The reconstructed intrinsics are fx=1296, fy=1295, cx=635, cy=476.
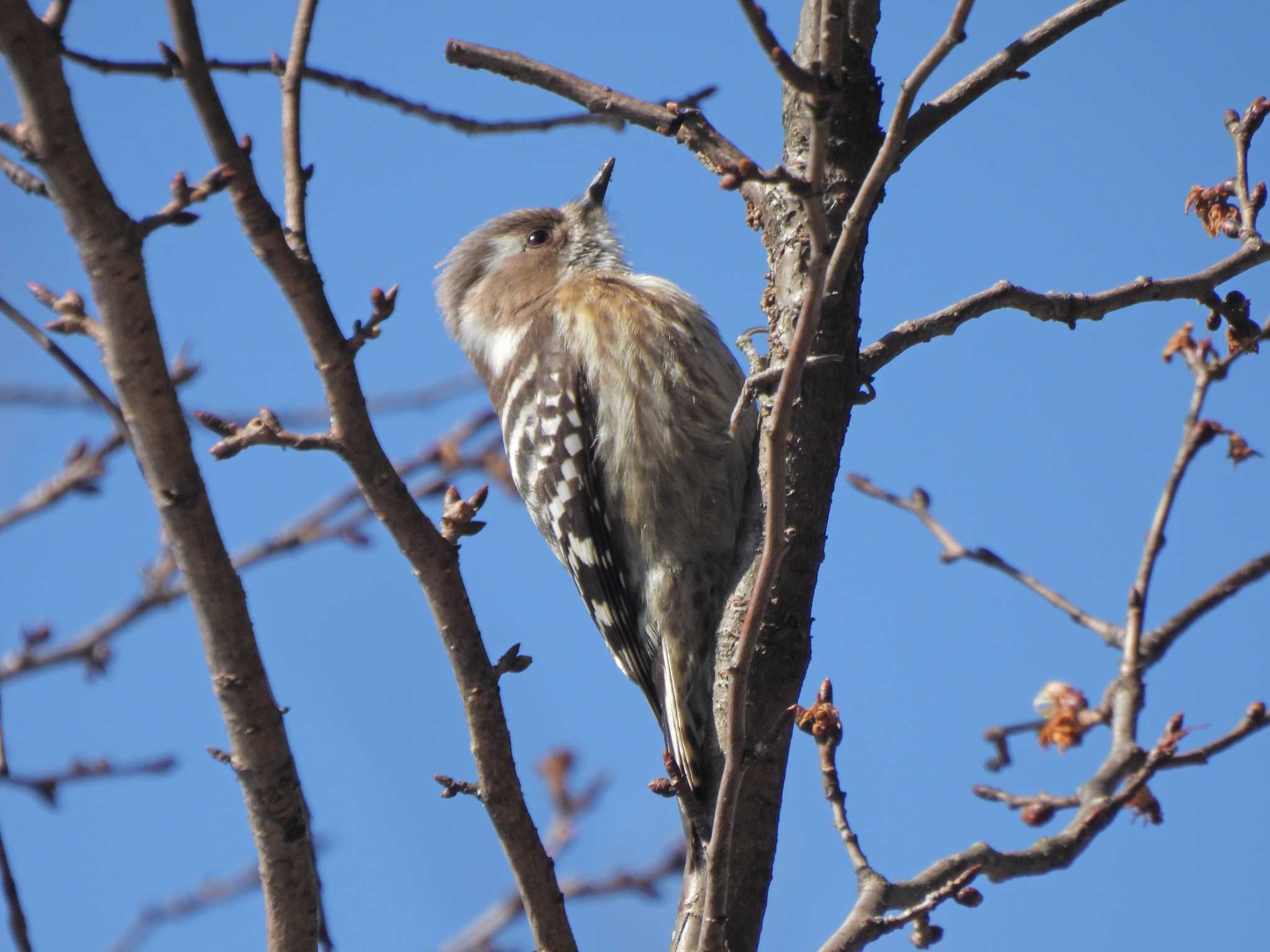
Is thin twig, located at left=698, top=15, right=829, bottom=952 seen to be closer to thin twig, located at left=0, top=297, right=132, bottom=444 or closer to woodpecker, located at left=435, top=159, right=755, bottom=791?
thin twig, located at left=0, top=297, right=132, bottom=444

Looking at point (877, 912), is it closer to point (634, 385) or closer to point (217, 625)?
point (217, 625)

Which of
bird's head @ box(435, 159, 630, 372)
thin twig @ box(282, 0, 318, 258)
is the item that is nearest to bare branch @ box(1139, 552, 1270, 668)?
thin twig @ box(282, 0, 318, 258)

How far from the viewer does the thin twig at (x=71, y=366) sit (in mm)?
1980

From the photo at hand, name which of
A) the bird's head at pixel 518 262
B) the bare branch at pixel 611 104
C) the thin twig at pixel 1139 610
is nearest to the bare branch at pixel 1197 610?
the thin twig at pixel 1139 610

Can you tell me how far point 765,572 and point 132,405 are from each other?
1.07 meters

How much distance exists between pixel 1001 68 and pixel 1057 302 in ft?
2.05

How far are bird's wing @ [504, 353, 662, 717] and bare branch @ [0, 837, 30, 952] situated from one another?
126 inches

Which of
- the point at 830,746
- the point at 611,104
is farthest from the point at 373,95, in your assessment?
the point at 830,746

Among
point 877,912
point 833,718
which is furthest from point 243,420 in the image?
point 877,912

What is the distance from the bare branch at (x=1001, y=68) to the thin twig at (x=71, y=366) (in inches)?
81.7

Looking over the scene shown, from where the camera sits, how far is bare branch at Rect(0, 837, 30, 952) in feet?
Result: 6.59

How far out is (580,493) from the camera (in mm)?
5125

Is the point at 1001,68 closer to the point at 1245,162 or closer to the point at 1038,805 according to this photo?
the point at 1245,162

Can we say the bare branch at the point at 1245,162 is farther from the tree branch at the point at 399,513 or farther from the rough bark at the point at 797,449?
the tree branch at the point at 399,513
